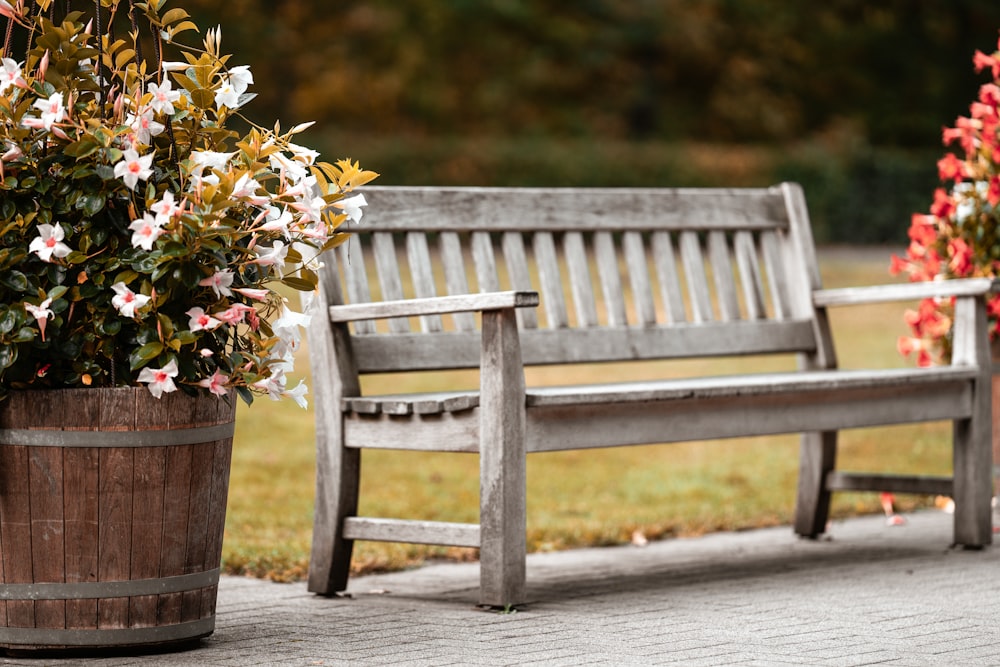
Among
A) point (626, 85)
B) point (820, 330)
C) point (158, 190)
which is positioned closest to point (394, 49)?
point (626, 85)

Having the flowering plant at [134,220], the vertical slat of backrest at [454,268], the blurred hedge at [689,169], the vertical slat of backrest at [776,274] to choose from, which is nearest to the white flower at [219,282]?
the flowering plant at [134,220]

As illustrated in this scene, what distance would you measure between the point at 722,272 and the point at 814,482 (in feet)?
3.07

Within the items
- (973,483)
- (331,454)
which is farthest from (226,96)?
(973,483)

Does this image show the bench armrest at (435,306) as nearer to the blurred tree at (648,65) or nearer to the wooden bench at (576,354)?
the wooden bench at (576,354)

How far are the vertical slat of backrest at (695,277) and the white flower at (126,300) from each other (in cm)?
272

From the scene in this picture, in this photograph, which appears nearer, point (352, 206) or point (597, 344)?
point (352, 206)

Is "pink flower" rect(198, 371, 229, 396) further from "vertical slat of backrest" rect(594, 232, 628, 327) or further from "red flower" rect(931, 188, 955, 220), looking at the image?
"red flower" rect(931, 188, 955, 220)

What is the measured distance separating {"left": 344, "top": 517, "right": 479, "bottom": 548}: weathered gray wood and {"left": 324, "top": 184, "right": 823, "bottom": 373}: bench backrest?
20.4 inches

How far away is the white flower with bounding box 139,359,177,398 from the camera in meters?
3.47

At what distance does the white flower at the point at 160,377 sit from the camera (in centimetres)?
347

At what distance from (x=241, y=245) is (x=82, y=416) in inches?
23.7

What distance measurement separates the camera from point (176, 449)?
3.60 metres

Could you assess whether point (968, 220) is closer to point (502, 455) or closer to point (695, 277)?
point (695, 277)

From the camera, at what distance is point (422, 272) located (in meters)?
5.02
